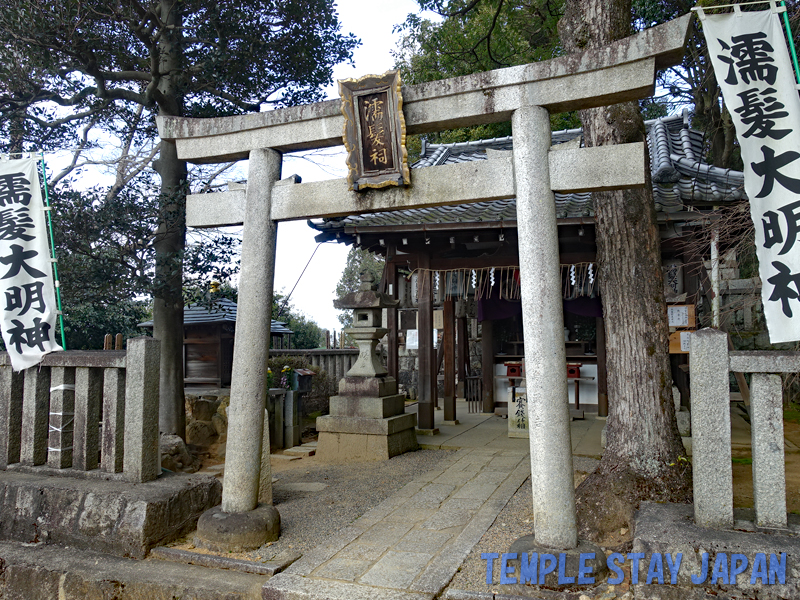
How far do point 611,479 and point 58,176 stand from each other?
8.65 m

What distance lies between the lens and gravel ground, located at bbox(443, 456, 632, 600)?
11.7 feet

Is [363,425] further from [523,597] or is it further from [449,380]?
[523,597]

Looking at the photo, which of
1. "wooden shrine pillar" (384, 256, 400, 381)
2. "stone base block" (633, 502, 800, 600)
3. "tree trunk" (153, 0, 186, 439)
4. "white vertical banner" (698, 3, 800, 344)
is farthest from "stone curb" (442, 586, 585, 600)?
"wooden shrine pillar" (384, 256, 400, 381)

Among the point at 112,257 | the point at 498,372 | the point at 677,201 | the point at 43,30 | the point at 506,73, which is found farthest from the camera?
the point at 498,372

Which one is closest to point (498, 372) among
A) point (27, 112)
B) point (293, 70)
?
point (293, 70)

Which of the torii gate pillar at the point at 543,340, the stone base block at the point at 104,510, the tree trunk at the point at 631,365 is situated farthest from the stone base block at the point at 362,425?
the torii gate pillar at the point at 543,340

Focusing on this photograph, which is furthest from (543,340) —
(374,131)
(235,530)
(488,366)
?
(488,366)

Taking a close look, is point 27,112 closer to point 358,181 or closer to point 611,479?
point 358,181

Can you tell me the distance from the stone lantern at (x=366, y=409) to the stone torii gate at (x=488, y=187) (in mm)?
3522

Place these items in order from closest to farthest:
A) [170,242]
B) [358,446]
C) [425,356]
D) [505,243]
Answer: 1. [170,242]
2. [358,446]
3. [425,356]
4. [505,243]

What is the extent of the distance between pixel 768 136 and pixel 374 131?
2885mm

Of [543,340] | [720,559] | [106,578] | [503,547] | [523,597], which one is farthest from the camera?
[503,547]

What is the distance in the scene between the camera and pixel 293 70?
893 cm

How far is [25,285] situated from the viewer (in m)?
5.47
